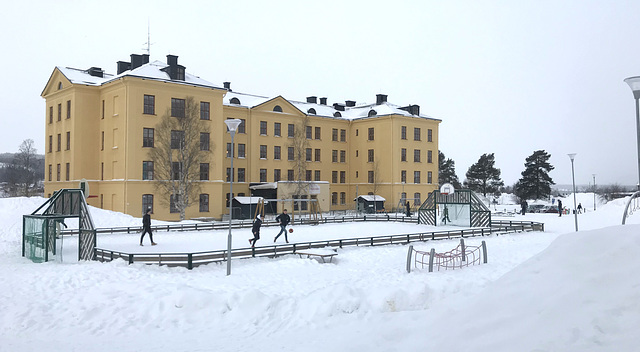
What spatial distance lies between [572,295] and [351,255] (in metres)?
15.6

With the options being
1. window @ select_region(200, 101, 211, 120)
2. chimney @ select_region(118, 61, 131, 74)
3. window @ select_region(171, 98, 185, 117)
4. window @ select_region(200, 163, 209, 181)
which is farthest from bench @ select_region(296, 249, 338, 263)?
chimney @ select_region(118, 61, 131, 74)

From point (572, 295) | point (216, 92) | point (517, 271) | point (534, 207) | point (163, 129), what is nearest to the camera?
point (572, 295)

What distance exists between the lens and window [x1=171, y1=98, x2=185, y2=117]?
4662 cm

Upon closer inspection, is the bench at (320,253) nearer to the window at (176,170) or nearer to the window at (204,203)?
the window at (176,170)

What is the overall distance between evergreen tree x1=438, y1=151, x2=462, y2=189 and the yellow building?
26.9 m

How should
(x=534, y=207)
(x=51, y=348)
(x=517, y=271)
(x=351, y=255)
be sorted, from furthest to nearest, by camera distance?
(x=534, y=207) < (x=351, y=255) < (x=51, y=348) < (x=517, y=271)

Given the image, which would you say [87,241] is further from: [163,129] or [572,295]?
[163,129]

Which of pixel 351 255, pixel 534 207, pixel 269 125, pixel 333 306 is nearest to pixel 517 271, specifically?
pixel 333 306

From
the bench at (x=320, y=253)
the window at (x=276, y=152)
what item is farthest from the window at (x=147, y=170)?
the bench at (x=320, y=253)

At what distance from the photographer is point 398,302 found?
11.7 metres

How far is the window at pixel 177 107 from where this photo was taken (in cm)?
4662

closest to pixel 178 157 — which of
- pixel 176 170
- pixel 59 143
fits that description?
pixel 176 170

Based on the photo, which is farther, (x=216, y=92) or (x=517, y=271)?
(x=216, y=92)

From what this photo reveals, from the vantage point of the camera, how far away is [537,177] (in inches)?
3349
